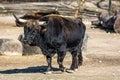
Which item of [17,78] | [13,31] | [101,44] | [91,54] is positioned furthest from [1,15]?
[17,78]

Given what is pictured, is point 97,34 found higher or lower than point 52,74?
lower

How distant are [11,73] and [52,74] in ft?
3.61

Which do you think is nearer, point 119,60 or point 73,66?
point 73,66

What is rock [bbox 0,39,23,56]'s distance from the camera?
1531 centimetres

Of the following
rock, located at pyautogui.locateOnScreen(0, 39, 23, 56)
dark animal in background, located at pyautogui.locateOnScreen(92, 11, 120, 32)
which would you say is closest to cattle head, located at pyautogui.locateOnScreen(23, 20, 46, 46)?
rock, located at pyautogui.locateOnScreen(0, 39, 23, 56)

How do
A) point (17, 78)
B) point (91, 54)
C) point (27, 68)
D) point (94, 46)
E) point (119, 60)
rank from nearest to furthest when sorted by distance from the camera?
point (17, 78) < point (27, 68) < point (119, 60) < point (91, 54) < point (94, 46)

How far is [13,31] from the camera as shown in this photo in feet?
73.0

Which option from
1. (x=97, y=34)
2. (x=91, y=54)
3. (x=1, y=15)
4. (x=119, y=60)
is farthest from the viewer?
(x=1, y=15)

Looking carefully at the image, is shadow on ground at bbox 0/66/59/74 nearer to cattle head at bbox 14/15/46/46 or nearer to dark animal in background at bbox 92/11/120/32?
cattle head at bbox 14/15/46/46

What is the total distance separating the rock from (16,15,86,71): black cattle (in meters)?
3.16

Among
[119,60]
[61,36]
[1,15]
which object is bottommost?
[1,15]

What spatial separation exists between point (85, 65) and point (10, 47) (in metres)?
2.71

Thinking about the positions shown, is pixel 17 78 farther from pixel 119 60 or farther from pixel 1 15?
pixel 1 15

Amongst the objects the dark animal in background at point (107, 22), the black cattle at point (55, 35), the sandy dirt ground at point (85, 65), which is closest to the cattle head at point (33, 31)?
the black cattle at point (55, 35)
